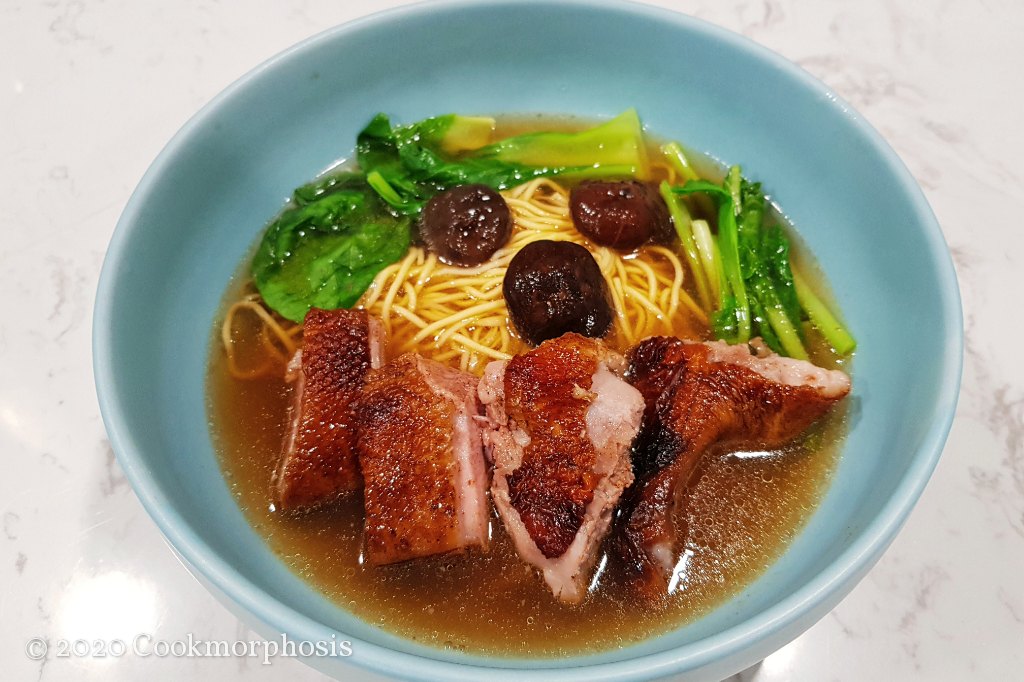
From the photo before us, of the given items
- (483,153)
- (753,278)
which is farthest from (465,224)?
(753,278)

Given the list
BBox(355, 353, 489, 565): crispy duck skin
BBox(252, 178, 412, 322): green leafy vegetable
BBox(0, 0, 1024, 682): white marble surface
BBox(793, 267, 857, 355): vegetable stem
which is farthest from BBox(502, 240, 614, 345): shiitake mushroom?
BBox(0, 0, 1024, 682): white marble surface

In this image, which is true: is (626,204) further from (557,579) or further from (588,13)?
(557,579)

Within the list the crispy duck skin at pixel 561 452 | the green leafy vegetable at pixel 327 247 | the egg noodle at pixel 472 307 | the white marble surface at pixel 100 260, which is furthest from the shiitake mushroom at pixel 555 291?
the white marble surface at pixel 100 260

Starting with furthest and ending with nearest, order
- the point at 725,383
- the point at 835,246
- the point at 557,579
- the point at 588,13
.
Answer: the point at 588,13 < the point at 835,246 < the point at 725,383 < the point at 557,579

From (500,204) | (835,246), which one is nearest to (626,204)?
(500,204)

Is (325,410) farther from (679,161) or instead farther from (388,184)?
(679,161)

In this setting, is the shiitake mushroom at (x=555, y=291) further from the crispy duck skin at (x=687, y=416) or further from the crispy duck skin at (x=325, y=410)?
the crispy duck skin at (x=325, y=410)

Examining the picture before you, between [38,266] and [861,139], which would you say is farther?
[38,266]
